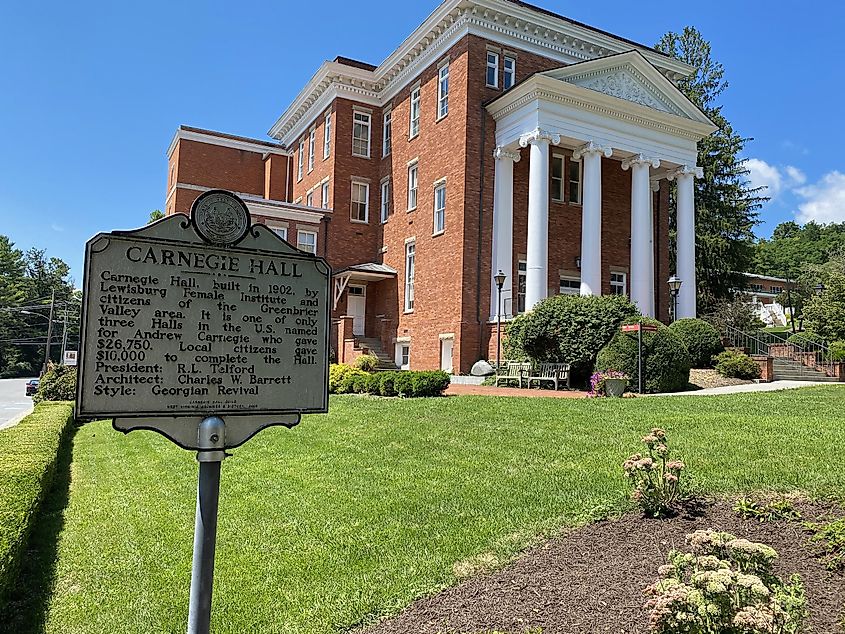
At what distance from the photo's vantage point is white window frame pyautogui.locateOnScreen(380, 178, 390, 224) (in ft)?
105

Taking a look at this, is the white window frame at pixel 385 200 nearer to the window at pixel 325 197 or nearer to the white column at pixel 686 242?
the window at pixel 325 197

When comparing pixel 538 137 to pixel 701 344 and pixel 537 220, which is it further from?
pixel 701 344

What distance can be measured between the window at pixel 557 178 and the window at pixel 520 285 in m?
3.44

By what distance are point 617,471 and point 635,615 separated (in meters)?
3.25

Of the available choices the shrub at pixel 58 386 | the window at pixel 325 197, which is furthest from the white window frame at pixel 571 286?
the shrub at pixel 58 386

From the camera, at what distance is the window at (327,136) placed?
33.0m

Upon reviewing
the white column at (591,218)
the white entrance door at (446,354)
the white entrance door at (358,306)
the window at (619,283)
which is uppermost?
the white column at (591,218)

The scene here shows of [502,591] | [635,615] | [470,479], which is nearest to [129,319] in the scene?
[502,591]

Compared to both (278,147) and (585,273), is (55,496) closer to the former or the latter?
(585,273)

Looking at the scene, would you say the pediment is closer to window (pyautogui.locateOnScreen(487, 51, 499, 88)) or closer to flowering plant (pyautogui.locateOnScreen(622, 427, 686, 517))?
window (pyautogui.locateOnScreen(487, 51, 499, 88))

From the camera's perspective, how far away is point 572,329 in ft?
63.1

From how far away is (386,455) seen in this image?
29.2ft

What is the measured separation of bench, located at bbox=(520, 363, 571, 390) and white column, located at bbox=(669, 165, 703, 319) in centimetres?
936

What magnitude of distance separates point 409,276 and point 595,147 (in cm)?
941
